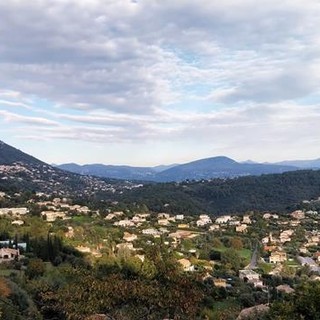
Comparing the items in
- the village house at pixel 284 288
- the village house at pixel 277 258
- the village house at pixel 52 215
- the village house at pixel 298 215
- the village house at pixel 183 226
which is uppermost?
the village house at pixel 52 215

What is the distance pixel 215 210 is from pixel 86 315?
90986mm

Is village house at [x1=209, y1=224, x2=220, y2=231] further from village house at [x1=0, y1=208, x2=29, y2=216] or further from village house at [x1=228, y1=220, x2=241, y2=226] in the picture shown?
village house at [x1=0, y1=208, x2=29, y2=216]

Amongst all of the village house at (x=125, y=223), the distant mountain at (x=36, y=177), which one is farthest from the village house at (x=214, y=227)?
the distant mountain at (x=36, y=177)

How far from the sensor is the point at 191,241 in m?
52.2

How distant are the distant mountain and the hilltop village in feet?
131

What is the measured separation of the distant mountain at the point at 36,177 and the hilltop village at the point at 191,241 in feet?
131

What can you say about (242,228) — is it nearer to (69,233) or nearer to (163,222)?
(163,222)

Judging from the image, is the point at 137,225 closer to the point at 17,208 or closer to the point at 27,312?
the point at 17,208

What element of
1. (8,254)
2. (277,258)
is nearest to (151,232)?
(277,258)

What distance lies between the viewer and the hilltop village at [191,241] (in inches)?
1292

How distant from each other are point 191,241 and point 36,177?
8131 cm

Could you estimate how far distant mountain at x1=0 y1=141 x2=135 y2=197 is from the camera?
109062 millimetres

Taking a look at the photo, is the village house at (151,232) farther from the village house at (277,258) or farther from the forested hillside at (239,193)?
the forested hillside at (239,193)

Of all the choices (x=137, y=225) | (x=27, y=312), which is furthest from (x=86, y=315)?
(x=137, y=225)
